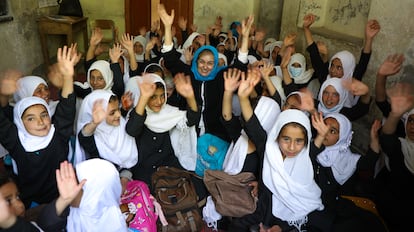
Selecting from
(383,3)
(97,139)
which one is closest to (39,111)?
(97,139)

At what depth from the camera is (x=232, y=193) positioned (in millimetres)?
2320

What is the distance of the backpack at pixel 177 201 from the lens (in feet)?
7.73

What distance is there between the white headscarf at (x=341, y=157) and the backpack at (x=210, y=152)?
2.37 feet

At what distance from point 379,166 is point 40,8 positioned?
564 centimetres

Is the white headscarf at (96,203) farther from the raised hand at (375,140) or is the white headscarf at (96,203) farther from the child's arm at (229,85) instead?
the raised hand at (375,140)

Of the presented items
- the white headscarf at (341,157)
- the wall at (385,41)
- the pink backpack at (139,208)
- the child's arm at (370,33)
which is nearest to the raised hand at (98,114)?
the pink backpack at (139,208)

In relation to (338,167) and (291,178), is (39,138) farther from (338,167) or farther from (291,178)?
(338,167)

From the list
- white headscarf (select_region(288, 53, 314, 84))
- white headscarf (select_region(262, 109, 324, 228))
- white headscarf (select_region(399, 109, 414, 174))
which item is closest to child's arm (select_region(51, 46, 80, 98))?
white headscarf (select_region(262, 109, 324, 228))

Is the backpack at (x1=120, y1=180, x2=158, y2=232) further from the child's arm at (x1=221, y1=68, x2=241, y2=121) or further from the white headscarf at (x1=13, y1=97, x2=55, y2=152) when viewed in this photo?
the child's arm at (x1=221, y1=68, x2=241, y2=121)

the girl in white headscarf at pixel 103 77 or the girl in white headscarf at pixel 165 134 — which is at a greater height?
the girl in white headscarf at pixel 103 77

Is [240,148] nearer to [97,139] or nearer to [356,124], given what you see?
[97,139]

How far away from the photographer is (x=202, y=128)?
293 centimetres

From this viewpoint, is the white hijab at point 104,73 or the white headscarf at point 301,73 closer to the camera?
the white hijab at point 104,73

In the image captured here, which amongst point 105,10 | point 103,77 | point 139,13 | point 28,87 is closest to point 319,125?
point 103,77
